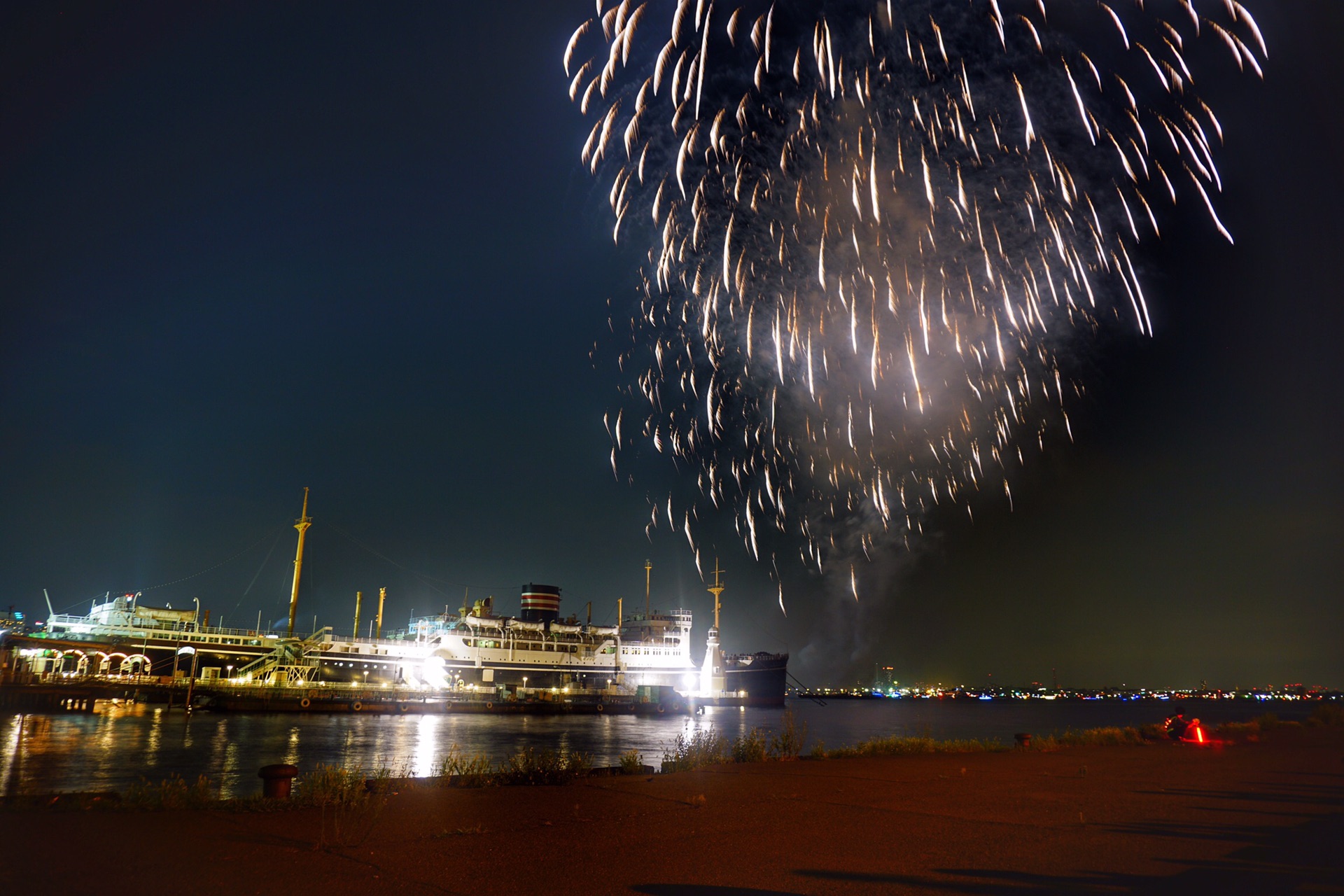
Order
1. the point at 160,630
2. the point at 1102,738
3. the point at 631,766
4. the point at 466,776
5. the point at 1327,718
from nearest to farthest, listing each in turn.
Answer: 1. the point at 466,776
2. the point at 631,766
3. the point at 1102,738
4. the point at 1327,718
5. the point at 160,630

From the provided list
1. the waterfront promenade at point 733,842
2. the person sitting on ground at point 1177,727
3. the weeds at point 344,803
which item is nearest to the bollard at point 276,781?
the weeds at point 344,803

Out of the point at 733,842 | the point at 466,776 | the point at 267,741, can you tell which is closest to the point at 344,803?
the point at 466,776

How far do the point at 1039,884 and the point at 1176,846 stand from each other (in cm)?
225

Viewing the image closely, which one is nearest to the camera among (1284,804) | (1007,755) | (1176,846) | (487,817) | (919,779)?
(1176,846)

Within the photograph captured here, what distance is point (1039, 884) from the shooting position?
18.2 ft

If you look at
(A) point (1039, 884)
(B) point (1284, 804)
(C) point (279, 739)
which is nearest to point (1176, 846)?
(A) point (1039, 884)

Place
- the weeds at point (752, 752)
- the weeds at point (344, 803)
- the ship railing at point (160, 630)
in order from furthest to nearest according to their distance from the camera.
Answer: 1. the ship railing at point (160, 630)
2. the weeds at point (752, 752)
3. the weeds at point (344, 803)

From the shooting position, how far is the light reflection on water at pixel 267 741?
1927 cm

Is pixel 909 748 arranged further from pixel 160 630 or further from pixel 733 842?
pixel 160 630

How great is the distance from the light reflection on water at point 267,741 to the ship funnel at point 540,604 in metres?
15.5

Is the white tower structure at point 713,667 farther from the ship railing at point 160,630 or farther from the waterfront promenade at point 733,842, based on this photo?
the waterfront promenade at point 733,842

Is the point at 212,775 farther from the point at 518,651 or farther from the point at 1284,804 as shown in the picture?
the point at 518,651

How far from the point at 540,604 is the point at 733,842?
2616 inches

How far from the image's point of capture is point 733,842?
686 centimetres
